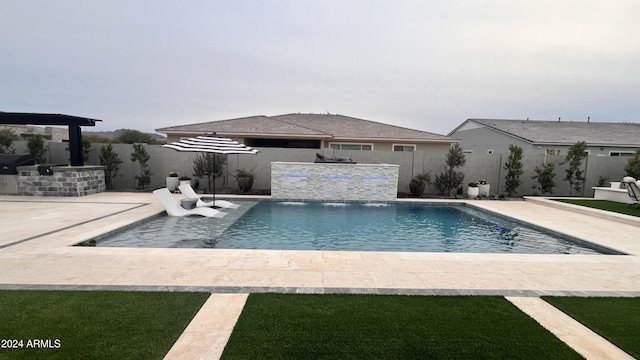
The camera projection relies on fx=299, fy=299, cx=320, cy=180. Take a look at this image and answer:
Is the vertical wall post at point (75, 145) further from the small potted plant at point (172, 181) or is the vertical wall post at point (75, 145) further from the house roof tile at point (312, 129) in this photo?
the house roof tile at point (312, 129)

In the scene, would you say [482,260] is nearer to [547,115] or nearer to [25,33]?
[25,33]

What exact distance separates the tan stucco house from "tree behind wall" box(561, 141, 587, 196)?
254 inches

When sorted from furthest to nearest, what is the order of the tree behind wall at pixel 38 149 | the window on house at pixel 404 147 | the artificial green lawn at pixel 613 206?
the window on house at pixel 404 147, the tree behind wall at pixel 38 149, the artificial green lawn at pixel 613 206

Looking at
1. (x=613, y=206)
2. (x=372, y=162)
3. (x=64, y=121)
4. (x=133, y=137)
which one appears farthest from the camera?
(x=133, y=137)

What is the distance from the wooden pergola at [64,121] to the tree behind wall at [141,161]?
229 cm

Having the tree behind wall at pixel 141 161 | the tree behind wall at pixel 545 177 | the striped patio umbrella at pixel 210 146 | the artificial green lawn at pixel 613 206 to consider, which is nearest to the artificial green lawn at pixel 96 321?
the striped patio umbrella at pixel 210 146

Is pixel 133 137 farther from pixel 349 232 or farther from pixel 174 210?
pixel 349 232

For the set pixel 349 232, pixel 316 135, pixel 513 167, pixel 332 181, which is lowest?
pixel 349 232

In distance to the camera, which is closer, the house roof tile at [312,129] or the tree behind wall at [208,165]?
the tree behind wall at [208,165]

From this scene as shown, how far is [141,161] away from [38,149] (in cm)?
495

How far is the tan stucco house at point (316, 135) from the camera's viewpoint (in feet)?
64.4

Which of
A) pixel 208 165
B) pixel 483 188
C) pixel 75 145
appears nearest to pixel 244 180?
pixel 208 165

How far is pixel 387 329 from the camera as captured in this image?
345cm

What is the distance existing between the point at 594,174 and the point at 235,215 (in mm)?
19576
